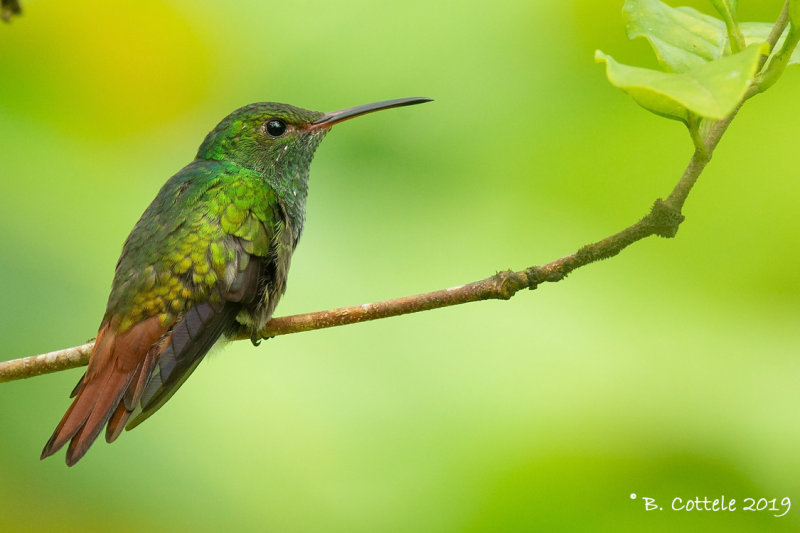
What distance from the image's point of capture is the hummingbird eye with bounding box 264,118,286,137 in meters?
3.27

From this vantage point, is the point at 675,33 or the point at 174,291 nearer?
the point at 675,33

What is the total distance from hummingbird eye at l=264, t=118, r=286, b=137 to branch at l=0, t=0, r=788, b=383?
1.06m

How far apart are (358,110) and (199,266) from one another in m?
0.86

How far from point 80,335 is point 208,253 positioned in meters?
1.15

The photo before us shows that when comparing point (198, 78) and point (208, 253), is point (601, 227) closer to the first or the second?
point (208, 253)

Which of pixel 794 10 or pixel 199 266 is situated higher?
pixel 794 10

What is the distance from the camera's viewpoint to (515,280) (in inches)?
72.0

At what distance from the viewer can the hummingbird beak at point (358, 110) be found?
289cm

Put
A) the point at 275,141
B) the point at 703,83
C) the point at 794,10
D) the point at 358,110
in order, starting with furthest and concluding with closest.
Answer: the point at 275,141 < the point at 358,110 < the point at 794,10 < the point at 703,83

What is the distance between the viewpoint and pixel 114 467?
323cm

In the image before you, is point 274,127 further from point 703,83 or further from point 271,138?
point 703,83

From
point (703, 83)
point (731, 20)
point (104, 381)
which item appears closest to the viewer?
point (703, 83)

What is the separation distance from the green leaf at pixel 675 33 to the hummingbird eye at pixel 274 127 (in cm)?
190

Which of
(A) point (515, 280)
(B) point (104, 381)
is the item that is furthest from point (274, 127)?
(A) point (515, 280)
